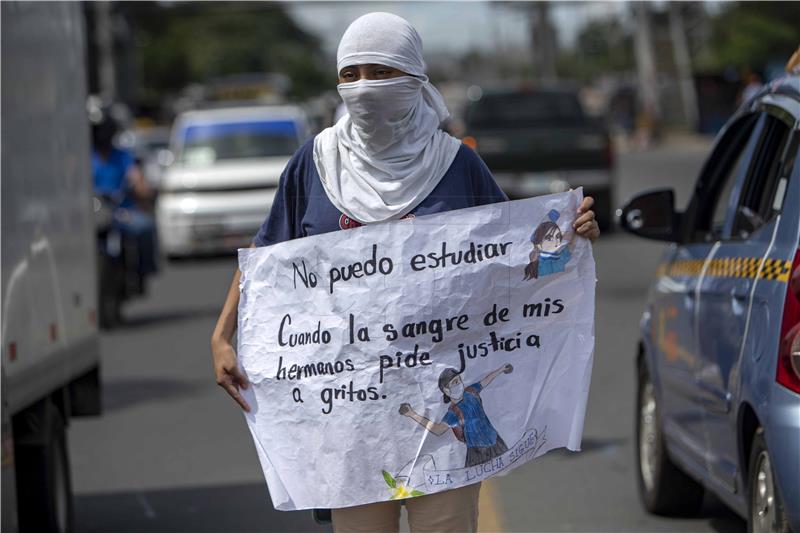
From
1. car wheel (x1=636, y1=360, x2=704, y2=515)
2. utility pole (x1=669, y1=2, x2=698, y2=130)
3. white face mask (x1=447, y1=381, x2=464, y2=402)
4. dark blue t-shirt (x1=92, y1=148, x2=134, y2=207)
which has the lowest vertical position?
utility pole (x1=669, y1=2, x2=698, y2=130)

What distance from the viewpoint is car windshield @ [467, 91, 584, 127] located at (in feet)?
74.7

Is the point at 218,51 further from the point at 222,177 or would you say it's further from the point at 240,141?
the point at 222,177

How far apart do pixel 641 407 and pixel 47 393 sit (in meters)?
2.61

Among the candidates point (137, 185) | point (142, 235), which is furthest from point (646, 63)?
point (142, 235)

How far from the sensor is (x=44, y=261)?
608cm

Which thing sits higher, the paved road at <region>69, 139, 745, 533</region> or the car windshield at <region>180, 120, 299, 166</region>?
the paved road at <region>69, 139, 745, 533</region>

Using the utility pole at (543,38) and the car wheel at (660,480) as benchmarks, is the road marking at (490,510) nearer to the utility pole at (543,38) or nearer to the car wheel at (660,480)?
the car wheel at (660,480)

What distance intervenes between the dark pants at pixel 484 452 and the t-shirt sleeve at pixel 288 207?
2.38 feet

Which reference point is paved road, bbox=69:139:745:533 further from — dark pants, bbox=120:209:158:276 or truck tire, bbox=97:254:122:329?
dark pants, bbox=120:209:158:276

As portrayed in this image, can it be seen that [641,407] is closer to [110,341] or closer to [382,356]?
[382,356]

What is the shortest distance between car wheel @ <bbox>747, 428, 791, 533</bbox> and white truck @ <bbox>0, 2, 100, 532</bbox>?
2.30 m

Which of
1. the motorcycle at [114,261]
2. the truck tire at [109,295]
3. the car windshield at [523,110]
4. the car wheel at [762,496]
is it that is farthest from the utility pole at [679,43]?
the car wheel at [762,496]

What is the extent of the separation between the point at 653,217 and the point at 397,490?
2.65 m

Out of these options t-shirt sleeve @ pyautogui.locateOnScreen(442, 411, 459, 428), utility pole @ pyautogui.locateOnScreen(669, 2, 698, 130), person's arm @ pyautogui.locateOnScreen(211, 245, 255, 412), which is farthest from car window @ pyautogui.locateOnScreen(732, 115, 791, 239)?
utility pole @ pyautogui.locateOnScreen(669, 2, 698, 130)
